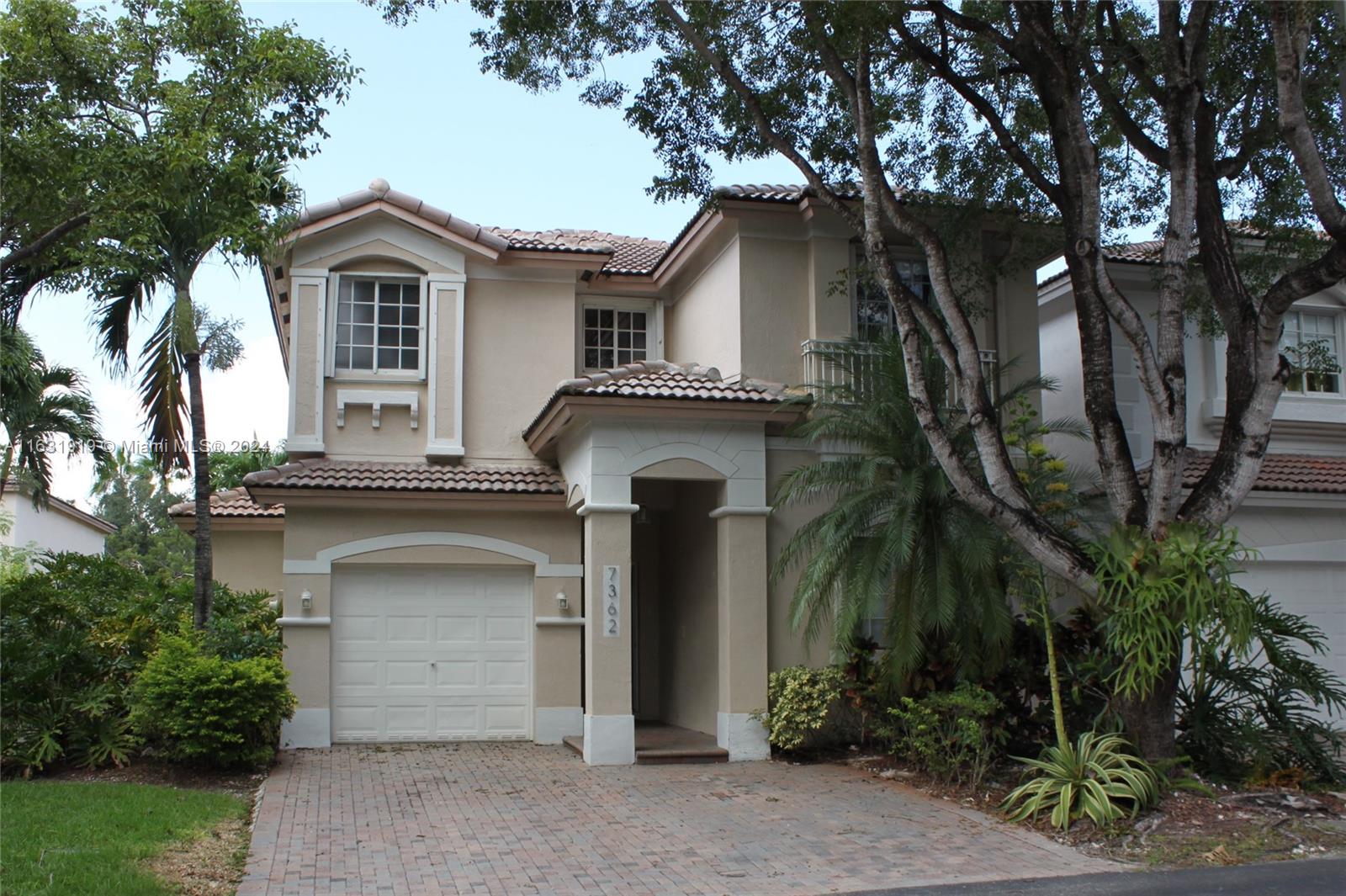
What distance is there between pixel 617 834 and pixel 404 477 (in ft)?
22.6

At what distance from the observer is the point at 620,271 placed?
17.5 meters

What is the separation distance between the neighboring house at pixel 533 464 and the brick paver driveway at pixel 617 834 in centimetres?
153

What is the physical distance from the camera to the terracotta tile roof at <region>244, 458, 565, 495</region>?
1457 centimetres

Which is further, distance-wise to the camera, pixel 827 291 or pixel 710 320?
pixel 710 320

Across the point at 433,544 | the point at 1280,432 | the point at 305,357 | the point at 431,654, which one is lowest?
the point at 431,654

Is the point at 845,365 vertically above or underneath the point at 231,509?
above

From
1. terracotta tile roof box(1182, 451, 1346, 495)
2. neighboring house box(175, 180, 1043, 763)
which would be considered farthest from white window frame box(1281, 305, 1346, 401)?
neighboring house box(175, 180, 1043, 763)

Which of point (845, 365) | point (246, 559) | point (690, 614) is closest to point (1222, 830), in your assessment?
point (845, 365)

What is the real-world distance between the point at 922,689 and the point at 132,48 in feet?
31.1

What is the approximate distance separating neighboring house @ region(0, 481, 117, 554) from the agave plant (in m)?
30.1

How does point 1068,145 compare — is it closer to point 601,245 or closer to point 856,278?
point 856,278

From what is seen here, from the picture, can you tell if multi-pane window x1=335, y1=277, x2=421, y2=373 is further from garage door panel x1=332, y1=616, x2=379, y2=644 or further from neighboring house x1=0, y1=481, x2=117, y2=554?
neighboring house x1=0, y1=481, x2=117, y2=554

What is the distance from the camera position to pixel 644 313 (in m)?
18.1

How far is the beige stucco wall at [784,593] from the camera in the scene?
13.8 metres
